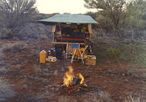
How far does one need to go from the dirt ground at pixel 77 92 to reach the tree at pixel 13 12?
8.22m

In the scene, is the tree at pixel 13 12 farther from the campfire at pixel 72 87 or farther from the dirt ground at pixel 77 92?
the campfire at pixel 72 87

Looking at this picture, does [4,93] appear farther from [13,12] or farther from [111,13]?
[13,12]

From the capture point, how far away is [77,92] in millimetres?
4988

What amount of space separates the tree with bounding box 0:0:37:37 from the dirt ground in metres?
8.22

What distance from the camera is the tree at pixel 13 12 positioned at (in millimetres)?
15750

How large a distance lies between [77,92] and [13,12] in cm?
1352

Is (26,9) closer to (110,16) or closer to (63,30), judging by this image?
(63,30)

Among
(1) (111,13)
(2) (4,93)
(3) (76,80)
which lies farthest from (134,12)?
(2) (4,93)

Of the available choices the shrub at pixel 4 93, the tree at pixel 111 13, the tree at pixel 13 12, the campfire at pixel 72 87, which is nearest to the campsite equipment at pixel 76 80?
the campfire at pixel 72 87

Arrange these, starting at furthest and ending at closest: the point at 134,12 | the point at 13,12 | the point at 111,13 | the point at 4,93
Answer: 1. the point at 13,12
2. the point at 134,12
3. the point at 111,13
4. the point at 4,93

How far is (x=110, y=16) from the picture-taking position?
543 inches

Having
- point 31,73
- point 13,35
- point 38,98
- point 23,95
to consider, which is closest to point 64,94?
point 38,98

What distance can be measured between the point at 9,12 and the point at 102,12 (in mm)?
8796

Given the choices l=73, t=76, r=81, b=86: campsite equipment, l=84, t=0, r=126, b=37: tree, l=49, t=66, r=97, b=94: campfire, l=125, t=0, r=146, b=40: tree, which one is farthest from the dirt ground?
l=125, t=0, r=146, b=40: tree
